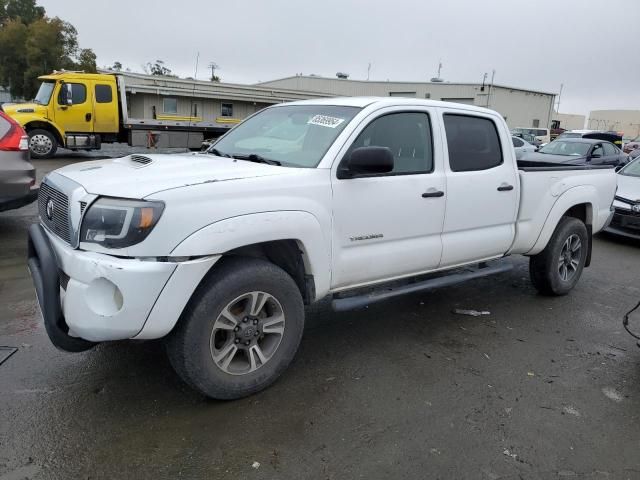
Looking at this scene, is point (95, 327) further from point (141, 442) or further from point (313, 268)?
point (313, 268)

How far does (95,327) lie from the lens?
8.66 feet

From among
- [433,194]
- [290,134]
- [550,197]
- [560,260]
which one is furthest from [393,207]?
[560,260]

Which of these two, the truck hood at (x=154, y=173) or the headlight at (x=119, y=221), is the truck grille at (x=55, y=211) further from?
the headlight at (x=119, y=221)

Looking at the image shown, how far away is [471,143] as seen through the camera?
173 inches

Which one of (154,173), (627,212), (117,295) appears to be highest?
(154,173)

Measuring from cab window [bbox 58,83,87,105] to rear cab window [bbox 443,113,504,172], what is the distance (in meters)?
14.8

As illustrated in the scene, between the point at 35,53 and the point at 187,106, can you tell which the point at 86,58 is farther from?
the point at 187,106

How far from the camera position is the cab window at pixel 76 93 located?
15.7 meters

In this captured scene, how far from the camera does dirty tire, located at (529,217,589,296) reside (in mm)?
5180

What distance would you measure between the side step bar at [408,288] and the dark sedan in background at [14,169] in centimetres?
462

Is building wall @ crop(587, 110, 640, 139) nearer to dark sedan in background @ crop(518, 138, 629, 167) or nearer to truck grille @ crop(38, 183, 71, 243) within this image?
dark sedan in background @ crop(518, 138, 629, 167)

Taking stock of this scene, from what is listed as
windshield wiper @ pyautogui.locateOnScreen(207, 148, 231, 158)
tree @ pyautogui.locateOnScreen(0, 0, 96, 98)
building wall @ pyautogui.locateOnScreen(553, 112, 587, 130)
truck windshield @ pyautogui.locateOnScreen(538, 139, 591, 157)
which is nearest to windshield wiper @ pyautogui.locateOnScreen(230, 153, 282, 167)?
windshield wiper @ pyautogui.locateOnScreen(207, 148, 231, 158)

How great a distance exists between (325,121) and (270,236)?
1.18 m

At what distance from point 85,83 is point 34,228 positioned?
14615 mm
